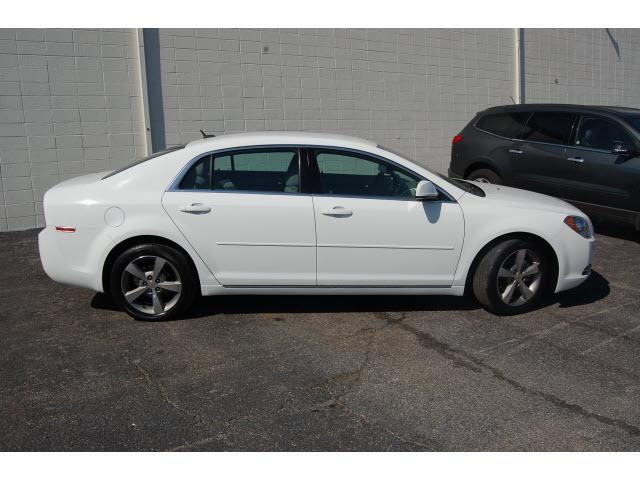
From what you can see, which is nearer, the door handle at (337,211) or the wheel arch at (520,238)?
the door handle at (337,211)

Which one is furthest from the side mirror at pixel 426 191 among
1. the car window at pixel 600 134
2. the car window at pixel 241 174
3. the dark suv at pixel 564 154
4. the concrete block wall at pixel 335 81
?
the concrete block wall at pixel 335 81

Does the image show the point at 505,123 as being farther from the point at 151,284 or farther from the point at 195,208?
the point at 151,284

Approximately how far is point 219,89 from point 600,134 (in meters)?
5.37

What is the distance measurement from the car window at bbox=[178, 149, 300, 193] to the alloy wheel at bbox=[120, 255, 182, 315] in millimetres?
653

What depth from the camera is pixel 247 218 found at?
16.5 ft

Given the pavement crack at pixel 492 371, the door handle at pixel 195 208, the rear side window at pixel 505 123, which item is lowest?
the pavement crack at pixel 492 371

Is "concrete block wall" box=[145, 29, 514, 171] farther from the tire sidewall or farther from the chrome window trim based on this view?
the tire sidewall

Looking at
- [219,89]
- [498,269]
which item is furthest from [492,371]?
[219,89]

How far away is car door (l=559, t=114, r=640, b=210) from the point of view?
753 cm

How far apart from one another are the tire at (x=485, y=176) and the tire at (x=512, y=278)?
365 cm

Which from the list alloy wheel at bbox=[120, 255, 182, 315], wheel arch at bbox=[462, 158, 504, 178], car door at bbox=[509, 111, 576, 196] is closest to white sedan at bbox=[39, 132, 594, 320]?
alloy wheel at bbox=[120, 255, 182, 315]

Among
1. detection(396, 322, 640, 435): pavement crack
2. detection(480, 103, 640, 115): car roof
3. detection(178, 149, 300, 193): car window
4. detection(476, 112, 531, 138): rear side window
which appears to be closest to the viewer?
detection(396, 322, 640, 435): pavement crack

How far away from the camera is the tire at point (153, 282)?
503 centimetres

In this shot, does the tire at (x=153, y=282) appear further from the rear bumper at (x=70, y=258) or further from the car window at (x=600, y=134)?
the car window at (x=600, y=134)
